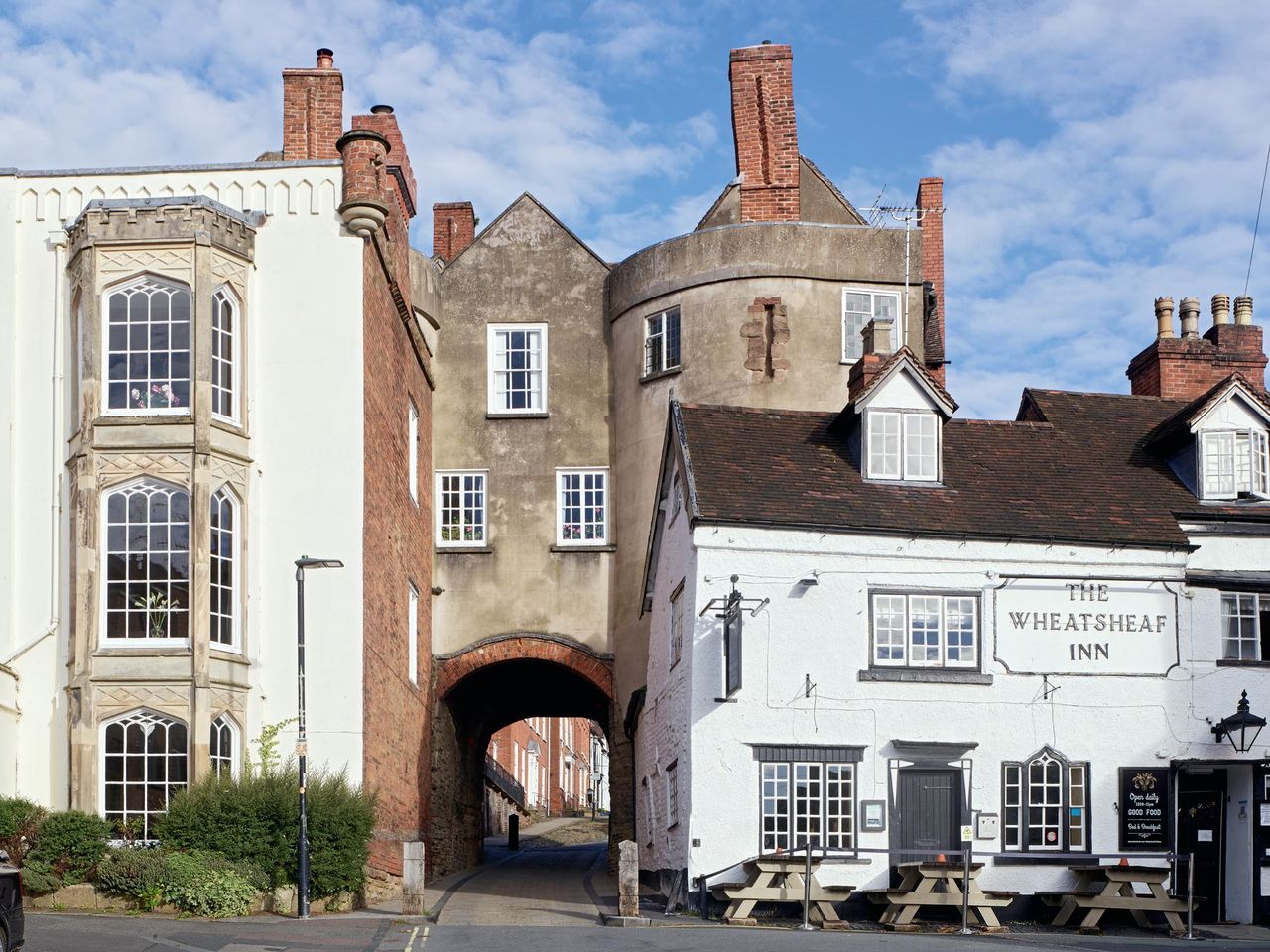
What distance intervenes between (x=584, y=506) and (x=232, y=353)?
11198 mm

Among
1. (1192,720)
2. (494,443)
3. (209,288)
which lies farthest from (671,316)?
(1192,720)

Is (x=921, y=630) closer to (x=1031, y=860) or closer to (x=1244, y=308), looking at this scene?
(x=1031, y=860)

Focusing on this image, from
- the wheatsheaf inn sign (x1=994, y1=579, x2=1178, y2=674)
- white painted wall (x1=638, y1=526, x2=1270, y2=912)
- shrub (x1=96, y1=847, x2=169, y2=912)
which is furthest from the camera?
the wheatsheaf inn sign (x1=994, y1=579, x2=1178, y2=674)

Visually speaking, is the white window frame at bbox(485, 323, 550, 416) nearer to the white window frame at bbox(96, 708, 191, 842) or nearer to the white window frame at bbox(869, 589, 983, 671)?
the white window frame at bbox(869, 589, 983, 671)

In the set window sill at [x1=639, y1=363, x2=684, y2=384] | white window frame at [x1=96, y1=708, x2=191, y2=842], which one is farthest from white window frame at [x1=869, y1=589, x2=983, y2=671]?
white window frame at [x1=96, y1=708, x2=191, y2=842]

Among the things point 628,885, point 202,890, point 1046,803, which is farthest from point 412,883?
point 1046,803

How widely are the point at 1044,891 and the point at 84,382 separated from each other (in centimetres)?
1638

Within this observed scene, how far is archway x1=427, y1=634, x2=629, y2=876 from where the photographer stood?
35250 millimetres

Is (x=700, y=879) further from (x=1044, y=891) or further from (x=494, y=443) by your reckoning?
(x=494, y=443)

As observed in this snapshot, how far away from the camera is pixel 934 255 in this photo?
127ft

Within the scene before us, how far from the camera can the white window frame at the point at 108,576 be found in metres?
25.1

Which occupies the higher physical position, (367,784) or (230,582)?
(230,582)

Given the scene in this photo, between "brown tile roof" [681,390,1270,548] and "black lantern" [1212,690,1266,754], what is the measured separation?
9.09 feet

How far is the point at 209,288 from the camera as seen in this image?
84.9 feet
